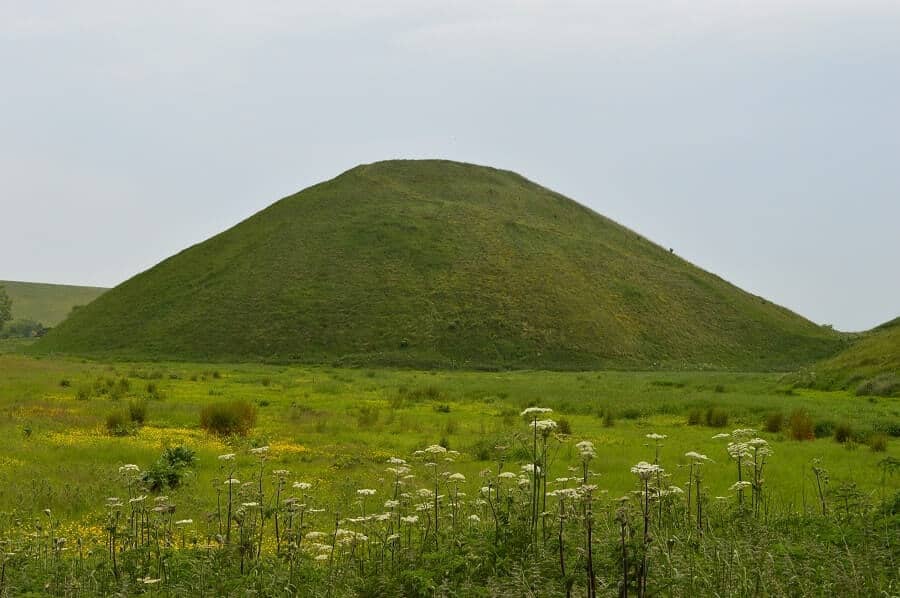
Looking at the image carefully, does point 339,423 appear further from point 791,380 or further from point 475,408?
point 791,380

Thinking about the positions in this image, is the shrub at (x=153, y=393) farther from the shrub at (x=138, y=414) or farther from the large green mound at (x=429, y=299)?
the large green mound at (x=429, y=299)

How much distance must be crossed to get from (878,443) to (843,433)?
2.24 m

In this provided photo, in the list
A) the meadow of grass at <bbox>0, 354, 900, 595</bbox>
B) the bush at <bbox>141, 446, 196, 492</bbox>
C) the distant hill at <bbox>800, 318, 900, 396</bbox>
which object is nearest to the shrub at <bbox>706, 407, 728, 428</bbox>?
the meadow of grass at <bbox>0, 354, 900, 595</bbox>

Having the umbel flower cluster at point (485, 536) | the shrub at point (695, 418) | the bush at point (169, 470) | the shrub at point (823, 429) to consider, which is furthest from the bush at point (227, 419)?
the shrub at point (823, 429)

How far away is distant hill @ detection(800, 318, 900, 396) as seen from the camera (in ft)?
114

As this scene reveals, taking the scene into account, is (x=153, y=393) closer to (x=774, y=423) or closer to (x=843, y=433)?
(x=774, y=423)

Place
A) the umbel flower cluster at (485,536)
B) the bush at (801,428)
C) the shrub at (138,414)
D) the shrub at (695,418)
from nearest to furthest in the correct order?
the umbel flower cluster at (485,536), the bush at (801,428), the shrub at (138,414), the shrub at (695,418)

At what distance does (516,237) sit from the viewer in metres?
97.4

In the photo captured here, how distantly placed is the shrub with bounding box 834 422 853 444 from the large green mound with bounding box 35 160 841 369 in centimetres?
4743

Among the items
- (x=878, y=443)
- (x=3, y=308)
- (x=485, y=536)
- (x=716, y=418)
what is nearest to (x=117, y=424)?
(x=485, y=536)

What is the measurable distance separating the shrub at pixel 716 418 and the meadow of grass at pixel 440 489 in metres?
0.08

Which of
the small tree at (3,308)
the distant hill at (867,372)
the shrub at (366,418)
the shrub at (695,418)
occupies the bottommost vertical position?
the shrub at (366,418)

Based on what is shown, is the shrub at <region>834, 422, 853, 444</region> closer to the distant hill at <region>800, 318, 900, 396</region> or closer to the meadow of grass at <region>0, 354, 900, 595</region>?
the meadow of grass at <region>0, 354, 900, 595</region>

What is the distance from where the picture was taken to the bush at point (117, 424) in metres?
20.9
